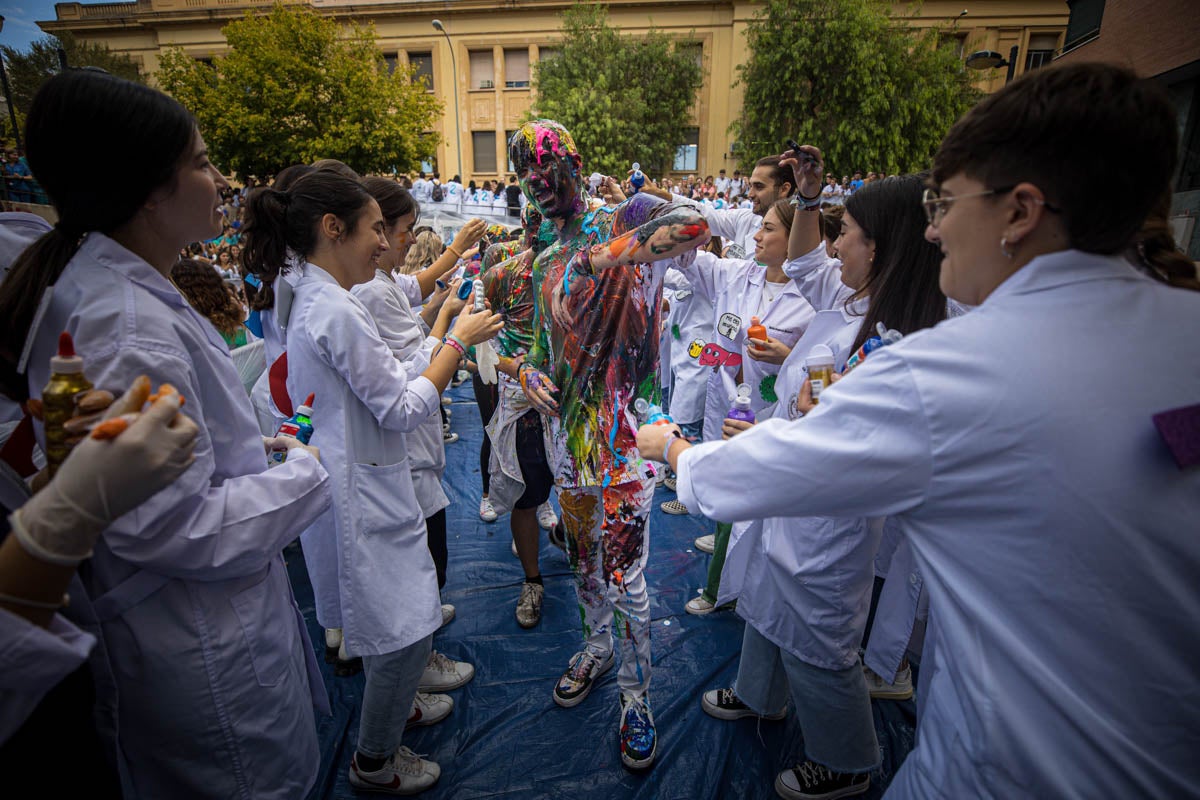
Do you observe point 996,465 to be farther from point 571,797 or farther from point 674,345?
point 674,345

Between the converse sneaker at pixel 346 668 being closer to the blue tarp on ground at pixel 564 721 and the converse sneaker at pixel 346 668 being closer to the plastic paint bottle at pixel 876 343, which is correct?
the blue tarp on ground at pixel 564 721

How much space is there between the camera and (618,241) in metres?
1.94

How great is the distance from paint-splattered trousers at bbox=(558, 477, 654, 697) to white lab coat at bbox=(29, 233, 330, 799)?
45.0 inches

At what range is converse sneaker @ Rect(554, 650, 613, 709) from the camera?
2.61 meters

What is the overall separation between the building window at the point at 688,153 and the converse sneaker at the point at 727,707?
1076 inches

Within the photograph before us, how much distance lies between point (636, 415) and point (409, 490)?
3.15 feet

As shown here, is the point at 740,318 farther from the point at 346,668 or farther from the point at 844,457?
the point at 346,668

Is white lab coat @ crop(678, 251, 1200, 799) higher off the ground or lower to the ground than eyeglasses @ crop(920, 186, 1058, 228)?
lower

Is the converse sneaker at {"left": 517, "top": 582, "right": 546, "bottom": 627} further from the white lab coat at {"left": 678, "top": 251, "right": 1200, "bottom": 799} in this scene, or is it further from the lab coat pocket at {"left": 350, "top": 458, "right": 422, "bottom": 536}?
the white lab coat at {"left": 678, "top": 251, "right": 1200, "bottom": 799}

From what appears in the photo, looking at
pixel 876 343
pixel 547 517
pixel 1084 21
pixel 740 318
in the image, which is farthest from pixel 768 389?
pixel 1084 21

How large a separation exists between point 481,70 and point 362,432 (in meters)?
31.1

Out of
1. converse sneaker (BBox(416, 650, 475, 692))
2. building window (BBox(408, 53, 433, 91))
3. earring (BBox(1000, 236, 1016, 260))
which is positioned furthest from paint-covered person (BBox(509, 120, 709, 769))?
building window (BBox(408, 53, 433, 91))

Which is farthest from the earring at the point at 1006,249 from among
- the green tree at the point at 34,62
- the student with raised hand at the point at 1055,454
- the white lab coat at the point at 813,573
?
the green tree at the point at 34,62

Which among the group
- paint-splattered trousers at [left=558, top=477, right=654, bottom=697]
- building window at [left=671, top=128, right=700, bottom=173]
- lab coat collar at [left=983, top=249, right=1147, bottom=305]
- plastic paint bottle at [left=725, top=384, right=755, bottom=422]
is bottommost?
paint-splattered trousers at [left=558, top=477, right=654, bottom=697]
